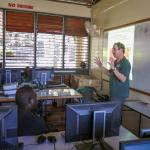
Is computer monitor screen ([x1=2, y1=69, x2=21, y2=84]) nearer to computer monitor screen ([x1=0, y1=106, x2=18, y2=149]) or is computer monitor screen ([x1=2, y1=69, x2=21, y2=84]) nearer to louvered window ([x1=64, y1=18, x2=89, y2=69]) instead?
louvered window ([x1=64, y1=18, x2=89, y2=69])

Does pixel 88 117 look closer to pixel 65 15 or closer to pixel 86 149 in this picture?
pixel 86 149

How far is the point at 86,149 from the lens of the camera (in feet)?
5.86

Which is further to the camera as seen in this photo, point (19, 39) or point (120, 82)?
point (19, 39)

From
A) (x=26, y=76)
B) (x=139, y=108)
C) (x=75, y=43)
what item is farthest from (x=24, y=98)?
(x=75, y=43)

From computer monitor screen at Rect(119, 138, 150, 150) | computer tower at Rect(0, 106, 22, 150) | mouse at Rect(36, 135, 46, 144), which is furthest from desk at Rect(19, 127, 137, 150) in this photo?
computer monitor screen at Rect(119, 138, 150, 150)

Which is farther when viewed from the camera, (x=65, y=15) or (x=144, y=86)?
(x=65, y=15)

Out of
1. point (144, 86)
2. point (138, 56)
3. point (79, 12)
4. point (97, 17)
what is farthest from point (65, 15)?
point (144, 86)

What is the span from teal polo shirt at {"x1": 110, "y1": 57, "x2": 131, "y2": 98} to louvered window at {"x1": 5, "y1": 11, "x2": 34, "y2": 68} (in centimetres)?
331

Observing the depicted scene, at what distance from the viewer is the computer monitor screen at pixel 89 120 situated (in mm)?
1674

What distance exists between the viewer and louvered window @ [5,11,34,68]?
572cm

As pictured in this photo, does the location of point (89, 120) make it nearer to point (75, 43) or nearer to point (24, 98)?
point (24, 98)

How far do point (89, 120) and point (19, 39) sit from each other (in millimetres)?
4649

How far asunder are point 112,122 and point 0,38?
15.5 feet

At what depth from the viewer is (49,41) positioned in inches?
242
